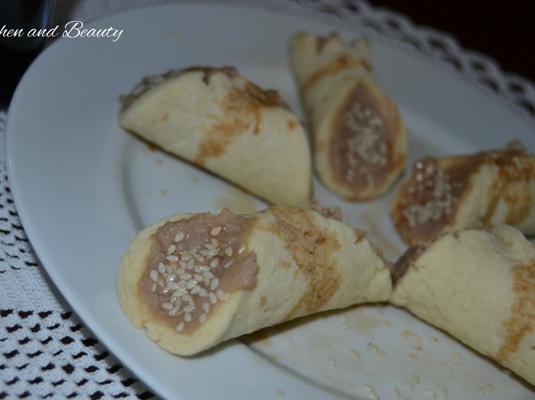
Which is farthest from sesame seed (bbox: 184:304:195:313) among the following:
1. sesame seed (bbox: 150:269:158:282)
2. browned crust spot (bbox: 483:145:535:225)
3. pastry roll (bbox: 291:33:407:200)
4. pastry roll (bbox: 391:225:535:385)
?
browned crust spot (bbox: 483:145:535:225)

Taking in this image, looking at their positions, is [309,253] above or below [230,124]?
below

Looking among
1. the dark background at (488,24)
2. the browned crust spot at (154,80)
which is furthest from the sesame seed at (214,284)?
the dark background at (488,24)

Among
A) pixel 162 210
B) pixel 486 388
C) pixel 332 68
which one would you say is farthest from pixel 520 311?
pixel 332 68

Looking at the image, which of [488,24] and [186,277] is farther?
[488,24]

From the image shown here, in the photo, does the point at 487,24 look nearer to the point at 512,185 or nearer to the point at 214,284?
the point at 512,185

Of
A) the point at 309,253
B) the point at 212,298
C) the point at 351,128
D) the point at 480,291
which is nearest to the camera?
the point at 212,298

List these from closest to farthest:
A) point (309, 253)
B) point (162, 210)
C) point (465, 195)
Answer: point (309, 253)
point (162, 210)
point (465, 195)
